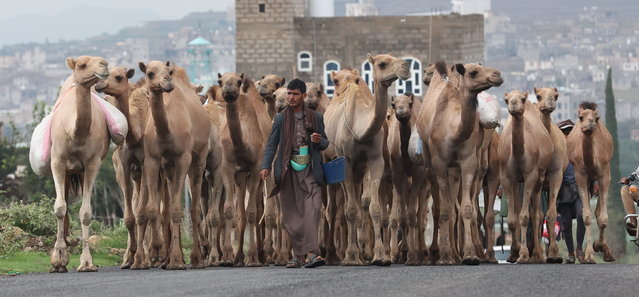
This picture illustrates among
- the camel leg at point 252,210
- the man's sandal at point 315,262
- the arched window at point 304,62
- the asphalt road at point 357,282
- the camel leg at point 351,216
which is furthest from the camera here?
the arched window at point 304,62

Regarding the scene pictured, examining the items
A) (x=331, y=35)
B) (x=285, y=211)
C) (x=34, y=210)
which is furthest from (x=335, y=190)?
(x=331, y=35)

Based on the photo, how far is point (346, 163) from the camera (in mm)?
22969

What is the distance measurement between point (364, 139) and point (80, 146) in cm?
325

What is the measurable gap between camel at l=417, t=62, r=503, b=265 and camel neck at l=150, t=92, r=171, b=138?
3.05 metres

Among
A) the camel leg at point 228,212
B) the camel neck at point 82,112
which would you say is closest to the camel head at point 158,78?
the camel neck at point 82,112

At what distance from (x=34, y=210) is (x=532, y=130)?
301 inches

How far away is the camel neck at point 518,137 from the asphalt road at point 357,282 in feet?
11.4

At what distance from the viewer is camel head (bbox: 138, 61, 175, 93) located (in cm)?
2228

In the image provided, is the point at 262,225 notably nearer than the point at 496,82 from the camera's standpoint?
No

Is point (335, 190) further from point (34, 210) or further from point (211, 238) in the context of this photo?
point (34, 210)

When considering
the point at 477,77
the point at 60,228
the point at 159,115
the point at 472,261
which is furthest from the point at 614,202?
the point at 60,228

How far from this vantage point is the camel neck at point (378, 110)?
22250mm

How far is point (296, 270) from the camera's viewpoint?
68.7ft

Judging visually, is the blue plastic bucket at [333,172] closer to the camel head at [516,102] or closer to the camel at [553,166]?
the camel head at [516,102]
